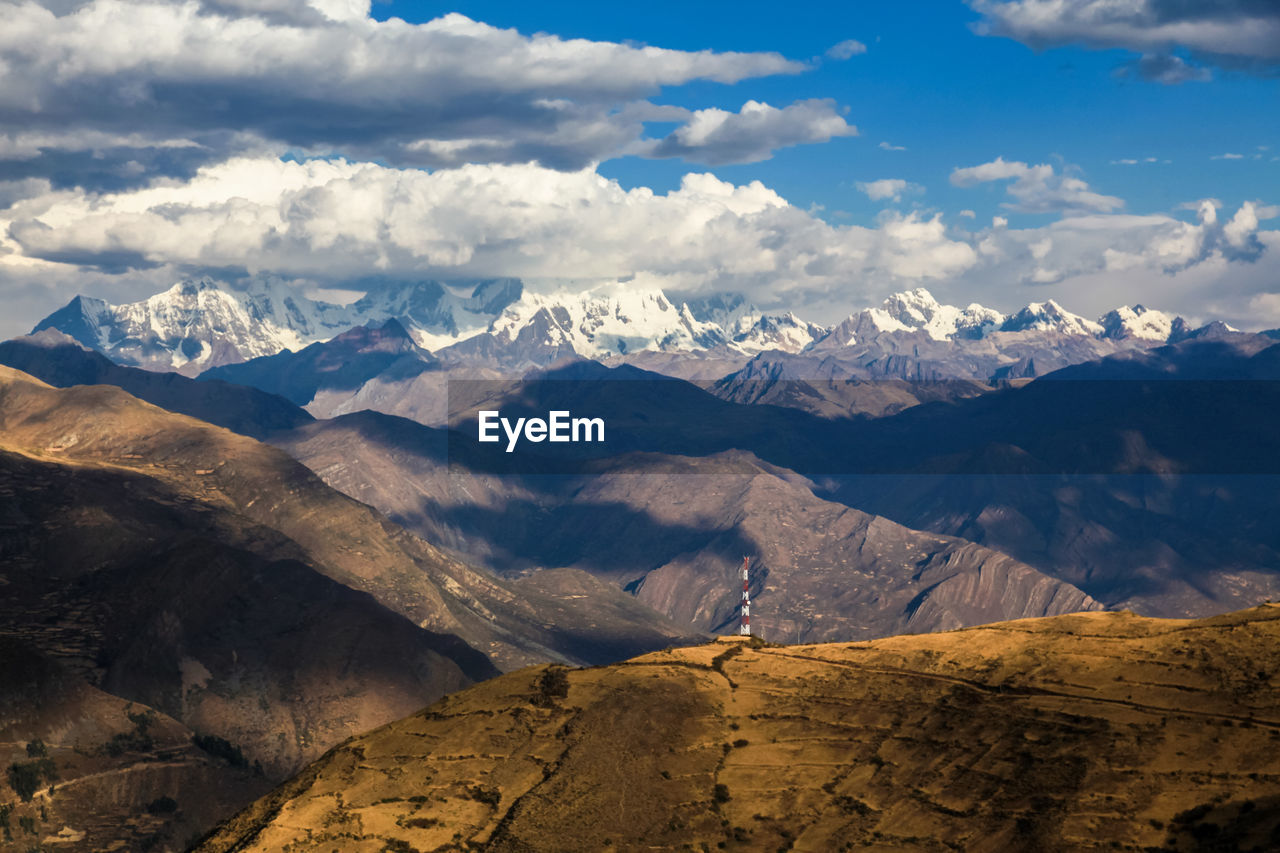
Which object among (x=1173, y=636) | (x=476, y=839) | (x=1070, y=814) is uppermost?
(x=1173, y=636)

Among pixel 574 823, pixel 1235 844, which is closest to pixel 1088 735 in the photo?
pixel 1235 844

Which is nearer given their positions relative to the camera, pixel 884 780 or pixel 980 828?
pixel 980 828

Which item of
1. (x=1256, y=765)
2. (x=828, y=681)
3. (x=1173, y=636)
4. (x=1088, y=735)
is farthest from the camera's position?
(x=828, y=681)

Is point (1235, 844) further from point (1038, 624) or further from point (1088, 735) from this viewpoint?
point (1038, 624)

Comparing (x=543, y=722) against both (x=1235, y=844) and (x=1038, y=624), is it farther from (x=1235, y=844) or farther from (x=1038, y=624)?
(x=1235, y=844)

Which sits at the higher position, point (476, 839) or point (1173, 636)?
point (1173, 636)

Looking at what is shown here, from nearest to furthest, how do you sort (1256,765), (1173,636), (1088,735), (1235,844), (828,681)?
(1235,844)
(1256,765)
(1088,735)
(1173,636)
(828,681)
